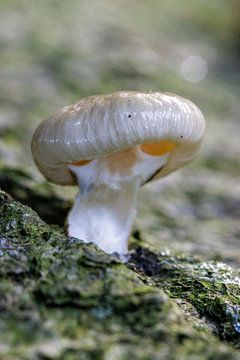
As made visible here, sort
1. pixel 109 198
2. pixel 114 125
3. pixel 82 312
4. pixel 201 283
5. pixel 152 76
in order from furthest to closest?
pixel 152 76, pixel 109 198, pixel 201 283, pixel 114 125, pixel 82 312

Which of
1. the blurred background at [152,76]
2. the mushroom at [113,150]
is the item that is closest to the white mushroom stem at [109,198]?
the mushroom at [113,150]

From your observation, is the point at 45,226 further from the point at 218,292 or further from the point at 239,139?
the point at 239,139

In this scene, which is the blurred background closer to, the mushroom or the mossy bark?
the mushroom

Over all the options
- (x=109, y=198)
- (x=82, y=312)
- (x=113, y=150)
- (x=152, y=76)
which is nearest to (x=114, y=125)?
(x=113, y=150)

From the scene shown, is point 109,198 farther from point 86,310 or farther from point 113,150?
point 86,310

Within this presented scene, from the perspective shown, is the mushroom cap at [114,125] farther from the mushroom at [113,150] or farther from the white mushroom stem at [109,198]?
the white mushroom stem at [109,198]

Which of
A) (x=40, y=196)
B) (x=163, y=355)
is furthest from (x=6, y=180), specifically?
(x=163, y=355)
